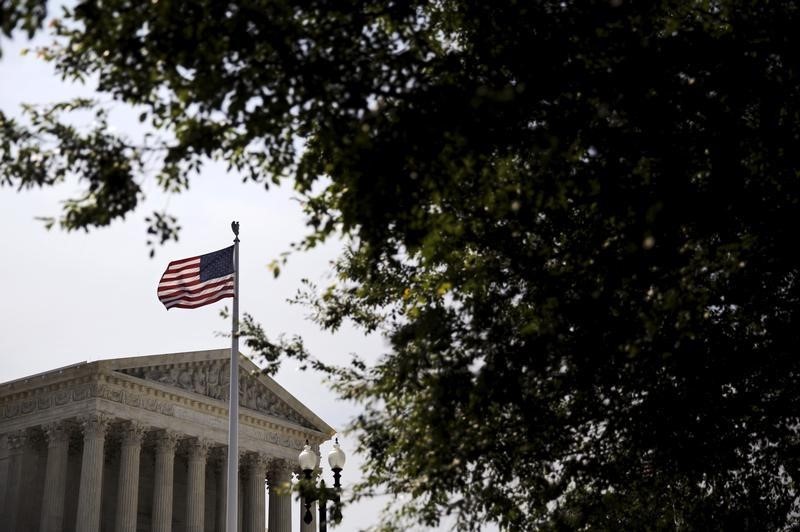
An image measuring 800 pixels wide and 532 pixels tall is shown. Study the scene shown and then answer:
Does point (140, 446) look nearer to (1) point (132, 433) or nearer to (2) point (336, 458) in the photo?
(1) point (132, 433)

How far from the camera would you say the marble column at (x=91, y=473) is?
4612cm

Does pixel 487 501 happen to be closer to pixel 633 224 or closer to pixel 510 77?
pixel 633 224

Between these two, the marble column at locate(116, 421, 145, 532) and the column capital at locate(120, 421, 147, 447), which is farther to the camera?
the column capital at locate(120, 421, 147, 447)

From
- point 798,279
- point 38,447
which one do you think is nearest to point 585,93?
point 798,279

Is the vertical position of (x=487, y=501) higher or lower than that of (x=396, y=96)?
lower

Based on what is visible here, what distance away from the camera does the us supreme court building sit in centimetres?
4788

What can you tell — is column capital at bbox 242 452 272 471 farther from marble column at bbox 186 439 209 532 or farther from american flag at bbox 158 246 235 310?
american flag at bbox 158 246 235 310

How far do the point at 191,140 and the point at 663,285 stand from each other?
4584 mm

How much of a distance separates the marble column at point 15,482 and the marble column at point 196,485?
8209 millimetres

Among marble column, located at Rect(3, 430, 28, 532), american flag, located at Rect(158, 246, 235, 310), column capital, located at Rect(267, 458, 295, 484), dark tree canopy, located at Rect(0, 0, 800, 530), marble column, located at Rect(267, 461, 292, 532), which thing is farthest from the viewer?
marble column, located at Rect(267, 461, 292, 532)

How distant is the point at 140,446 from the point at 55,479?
4.63m

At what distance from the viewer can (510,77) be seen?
34.7ft

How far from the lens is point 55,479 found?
155ft

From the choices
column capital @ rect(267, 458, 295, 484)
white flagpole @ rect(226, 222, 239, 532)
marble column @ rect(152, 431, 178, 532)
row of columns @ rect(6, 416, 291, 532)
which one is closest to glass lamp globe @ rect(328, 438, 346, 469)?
white flagpole @ rect(226, 222, 239, 532)
